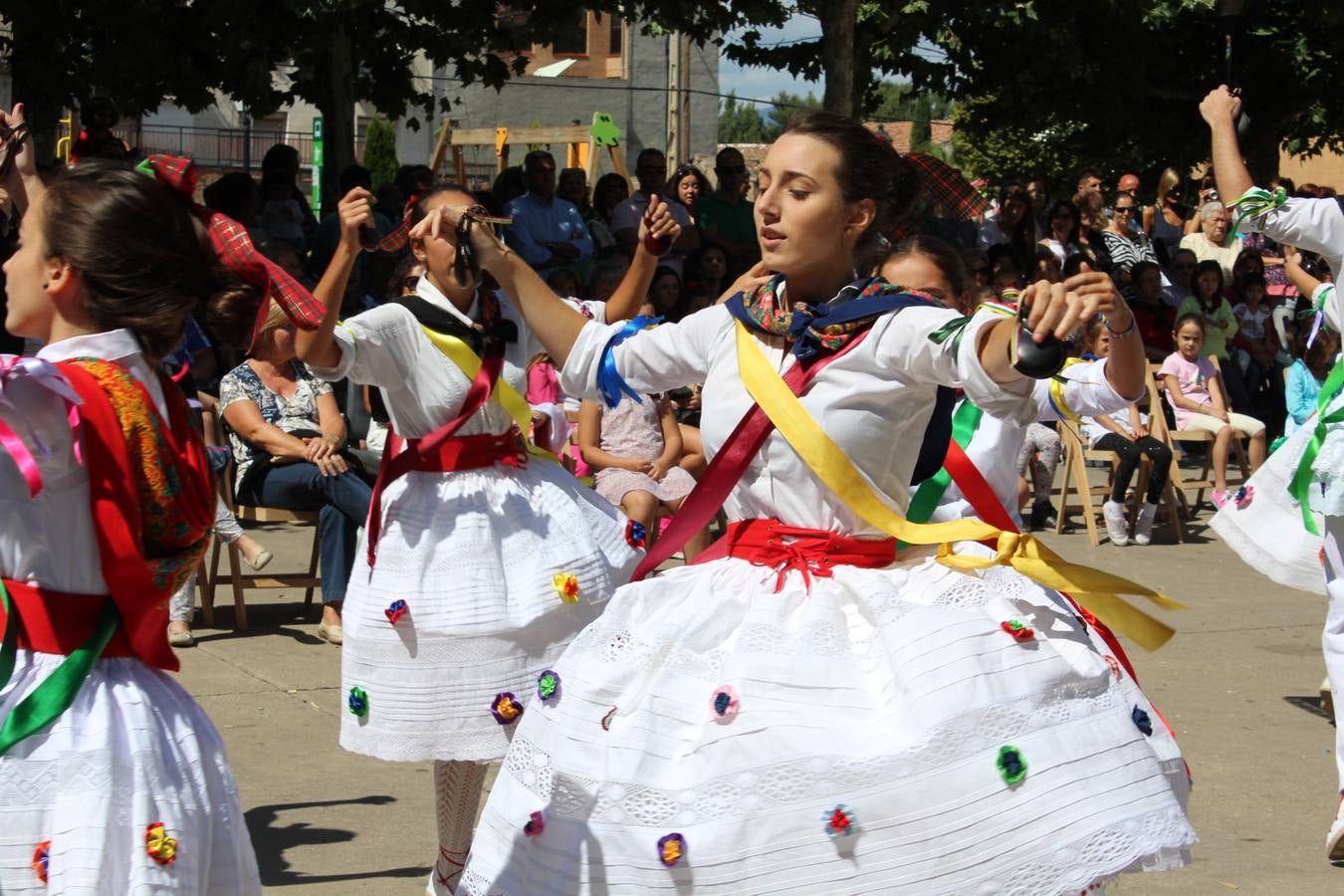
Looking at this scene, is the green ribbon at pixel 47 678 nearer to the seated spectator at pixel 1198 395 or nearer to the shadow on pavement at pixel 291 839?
the shadow on pavement at pixel 291 839

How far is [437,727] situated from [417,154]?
1407 inches

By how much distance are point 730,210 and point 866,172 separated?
1056 centimetres

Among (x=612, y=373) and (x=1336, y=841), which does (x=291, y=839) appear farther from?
(x=1336, y=841)

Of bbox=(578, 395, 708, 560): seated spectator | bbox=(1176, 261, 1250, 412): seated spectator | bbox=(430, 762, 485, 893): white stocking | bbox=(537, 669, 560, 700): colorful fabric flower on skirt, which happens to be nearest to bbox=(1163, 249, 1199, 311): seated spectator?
bbox=(1176, 261, 1250, 412): seated spectator

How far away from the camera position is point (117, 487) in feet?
9.53

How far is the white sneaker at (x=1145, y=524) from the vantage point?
11703 millimetres

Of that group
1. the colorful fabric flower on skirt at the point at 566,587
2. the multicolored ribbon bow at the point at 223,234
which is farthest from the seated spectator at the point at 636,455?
the multicolored ribbon bow at the point at 223,234

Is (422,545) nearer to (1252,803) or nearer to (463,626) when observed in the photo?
(463,626)

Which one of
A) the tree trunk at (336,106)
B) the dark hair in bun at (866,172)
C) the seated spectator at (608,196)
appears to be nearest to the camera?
the dark hair in bun at (866,172)

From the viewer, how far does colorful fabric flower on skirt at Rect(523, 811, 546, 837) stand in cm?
312

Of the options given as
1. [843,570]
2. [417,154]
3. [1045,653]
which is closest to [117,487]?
[843,570]

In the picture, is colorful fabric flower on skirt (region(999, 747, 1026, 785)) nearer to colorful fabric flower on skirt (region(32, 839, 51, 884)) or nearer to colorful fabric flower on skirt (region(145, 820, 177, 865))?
colorful fabric flower on skirt (region(145, 820, 177, 865))

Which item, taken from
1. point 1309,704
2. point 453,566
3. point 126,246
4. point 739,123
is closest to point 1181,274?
point 1309,704

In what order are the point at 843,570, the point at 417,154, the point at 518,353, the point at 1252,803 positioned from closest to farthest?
the point at 843,570, the point at 518,353, the point at 1252,803, the point at 417,154
